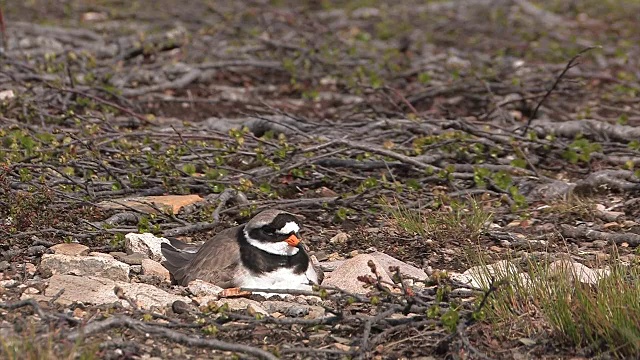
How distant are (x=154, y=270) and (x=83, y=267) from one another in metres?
0.42

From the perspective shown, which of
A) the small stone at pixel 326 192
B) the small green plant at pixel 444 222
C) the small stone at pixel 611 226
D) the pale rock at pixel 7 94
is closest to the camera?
the small green plant at pixel 444 222

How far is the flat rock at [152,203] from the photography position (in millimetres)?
6391

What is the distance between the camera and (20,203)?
603cm

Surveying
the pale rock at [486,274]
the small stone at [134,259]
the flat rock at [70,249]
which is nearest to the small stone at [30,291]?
the flat rock at [70,249]

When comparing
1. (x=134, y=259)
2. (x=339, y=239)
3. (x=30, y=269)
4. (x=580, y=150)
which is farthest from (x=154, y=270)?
(x=580, y=150)

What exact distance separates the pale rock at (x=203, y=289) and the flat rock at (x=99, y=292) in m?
0.10

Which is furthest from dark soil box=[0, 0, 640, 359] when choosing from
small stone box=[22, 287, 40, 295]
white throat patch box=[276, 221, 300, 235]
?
white throat patch box=[276, 221, 300, 235]

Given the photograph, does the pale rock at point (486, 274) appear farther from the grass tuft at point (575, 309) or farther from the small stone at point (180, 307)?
the small stone at point (180, 307)

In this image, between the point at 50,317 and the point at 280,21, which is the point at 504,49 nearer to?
the point at 280,21

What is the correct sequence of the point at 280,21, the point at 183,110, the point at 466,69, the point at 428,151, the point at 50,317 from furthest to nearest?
the point at 280,21 < the point at 466,69 < the point at 183,110 < the point at 428,151 < the point at 50,317

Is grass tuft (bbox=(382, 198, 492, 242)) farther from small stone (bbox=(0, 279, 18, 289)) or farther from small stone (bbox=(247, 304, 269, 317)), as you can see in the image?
small stone (bbox=(0, 279, 18, 289))

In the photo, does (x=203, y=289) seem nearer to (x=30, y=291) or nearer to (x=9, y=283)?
(x=30, y=291)

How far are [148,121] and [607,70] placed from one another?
5598 millimetres

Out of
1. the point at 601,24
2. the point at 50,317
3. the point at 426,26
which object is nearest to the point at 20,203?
the point at 50,317
